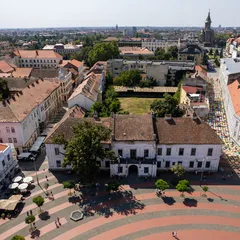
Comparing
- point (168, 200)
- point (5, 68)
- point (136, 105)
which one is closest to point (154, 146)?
point (168, 200)

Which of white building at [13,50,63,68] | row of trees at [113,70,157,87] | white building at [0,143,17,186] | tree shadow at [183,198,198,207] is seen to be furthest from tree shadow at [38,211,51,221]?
white building at [13,50,63,68]

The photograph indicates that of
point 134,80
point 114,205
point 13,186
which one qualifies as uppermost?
point 134,80

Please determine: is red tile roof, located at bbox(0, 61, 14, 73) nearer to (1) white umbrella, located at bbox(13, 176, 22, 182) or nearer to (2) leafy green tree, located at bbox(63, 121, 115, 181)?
(1) white umbrella, located at bbox(13, 176, 22, 182)

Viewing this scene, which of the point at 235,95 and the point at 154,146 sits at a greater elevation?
the point at 235,95

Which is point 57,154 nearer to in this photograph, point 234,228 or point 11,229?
point 11,229

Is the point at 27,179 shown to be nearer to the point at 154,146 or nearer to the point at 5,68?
the point at 154,146

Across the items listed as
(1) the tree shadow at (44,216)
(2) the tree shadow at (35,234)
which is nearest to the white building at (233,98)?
(1) the tree shadow at (44,216)

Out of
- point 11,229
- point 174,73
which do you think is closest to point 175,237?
point 11,229

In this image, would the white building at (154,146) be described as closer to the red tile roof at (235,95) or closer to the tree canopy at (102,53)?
the red tile roof at (235,95)
